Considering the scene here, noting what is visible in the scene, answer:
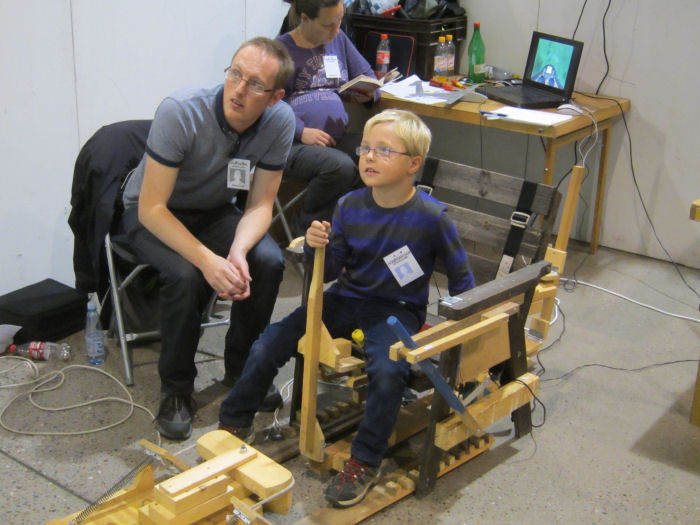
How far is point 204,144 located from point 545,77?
197cm

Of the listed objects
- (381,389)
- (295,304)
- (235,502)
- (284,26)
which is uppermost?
(284,26)

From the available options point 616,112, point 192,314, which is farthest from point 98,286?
point 616,112

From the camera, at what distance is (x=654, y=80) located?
12.3ft

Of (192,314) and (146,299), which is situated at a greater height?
(192,314)

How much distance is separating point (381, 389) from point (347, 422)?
0.41 meters

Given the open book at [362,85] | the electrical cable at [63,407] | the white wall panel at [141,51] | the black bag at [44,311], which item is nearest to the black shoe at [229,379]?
the electrical cable at [63,407]

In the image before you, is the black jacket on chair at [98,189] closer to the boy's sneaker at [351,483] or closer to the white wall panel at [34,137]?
the white wall panel at [34,137]

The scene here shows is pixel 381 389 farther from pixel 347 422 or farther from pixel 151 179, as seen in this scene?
pixel 151 179

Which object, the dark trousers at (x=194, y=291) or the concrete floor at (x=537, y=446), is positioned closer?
the concrete floor at (x=537, y=446)

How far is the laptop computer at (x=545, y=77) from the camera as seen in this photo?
3.55m

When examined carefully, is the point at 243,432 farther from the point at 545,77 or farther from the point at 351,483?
the point at 545,77

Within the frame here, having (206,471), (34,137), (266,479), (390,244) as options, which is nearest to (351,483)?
(266,479)

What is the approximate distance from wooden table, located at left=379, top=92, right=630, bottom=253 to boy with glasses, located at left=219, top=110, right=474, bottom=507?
45.1 inches

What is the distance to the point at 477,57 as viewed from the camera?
4.03 meters
